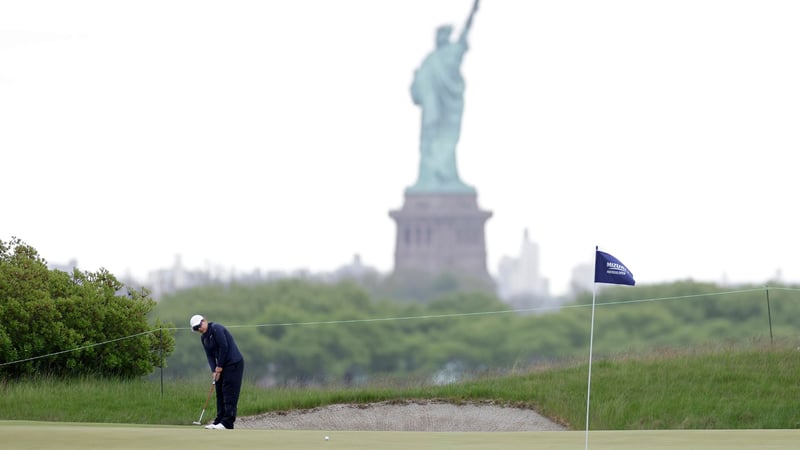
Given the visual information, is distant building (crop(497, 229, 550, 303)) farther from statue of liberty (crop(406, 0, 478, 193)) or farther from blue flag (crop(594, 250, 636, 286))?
blue flag (crop(594, 250, 636, 286))

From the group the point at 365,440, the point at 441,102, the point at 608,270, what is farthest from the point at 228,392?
the point at 441,102

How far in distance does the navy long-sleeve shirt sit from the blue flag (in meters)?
5.34

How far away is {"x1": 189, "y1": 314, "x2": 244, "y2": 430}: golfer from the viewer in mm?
20016

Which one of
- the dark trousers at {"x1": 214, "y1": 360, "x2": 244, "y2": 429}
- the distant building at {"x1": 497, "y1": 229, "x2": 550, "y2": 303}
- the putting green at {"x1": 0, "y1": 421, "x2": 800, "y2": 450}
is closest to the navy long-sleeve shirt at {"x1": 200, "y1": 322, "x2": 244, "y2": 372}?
the dark trousers at {"x1": 214, "y1": 360, "x2": 244, "y2": 429}

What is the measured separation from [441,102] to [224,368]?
3863 inches

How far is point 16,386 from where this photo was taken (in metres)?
27.9

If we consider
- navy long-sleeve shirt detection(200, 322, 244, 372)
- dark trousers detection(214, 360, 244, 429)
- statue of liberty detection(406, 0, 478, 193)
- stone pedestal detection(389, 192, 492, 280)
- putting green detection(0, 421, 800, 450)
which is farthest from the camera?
stone pedestal detection(389, 192, 492, 280)

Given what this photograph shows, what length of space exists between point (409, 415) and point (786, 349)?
8.68 m

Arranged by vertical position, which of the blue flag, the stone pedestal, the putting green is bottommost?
the putting green

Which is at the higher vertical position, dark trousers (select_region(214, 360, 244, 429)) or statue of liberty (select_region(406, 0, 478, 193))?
statue of liberty (select_region(406, 0, 478, 193))

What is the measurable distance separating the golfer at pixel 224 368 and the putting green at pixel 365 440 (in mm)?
1670

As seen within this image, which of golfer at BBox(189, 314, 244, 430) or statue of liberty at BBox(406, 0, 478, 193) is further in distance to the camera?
statue of liberty at BBox(406, 0, 478, 193)

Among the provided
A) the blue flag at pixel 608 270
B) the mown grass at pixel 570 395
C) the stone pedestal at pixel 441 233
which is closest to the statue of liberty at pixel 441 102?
the stone pedestal at pixel 441 233

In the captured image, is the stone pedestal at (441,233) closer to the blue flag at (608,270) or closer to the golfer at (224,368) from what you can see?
the golfer at (224,368)
